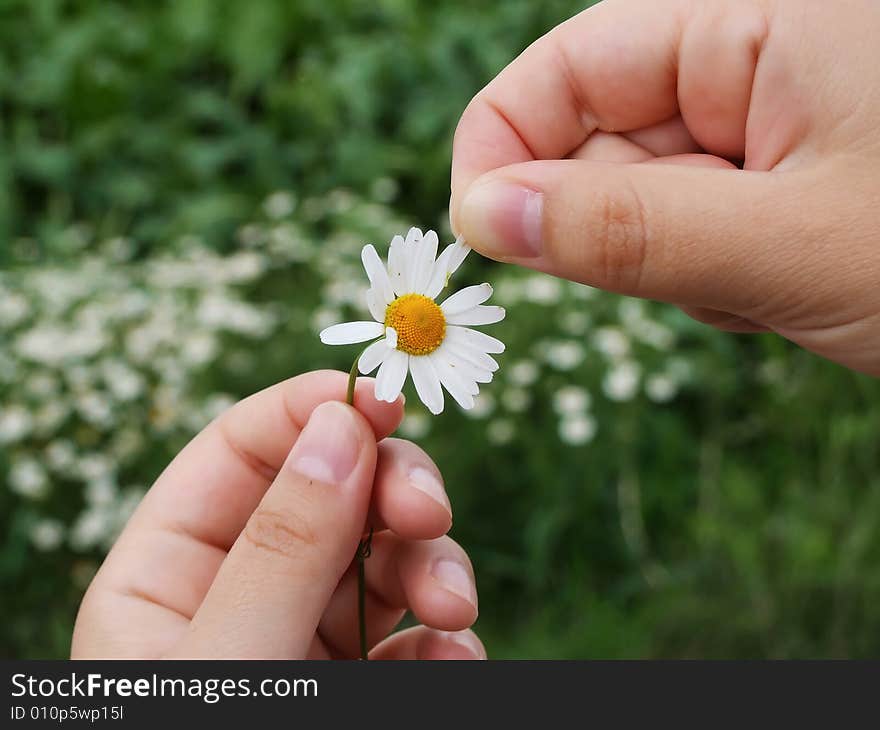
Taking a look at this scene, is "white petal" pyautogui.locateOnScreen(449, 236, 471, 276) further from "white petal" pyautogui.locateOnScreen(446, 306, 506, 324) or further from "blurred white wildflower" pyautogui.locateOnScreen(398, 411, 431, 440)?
"blurred white wildflower" pyautogui.locateOnScreen(398, 411, 431, 440)

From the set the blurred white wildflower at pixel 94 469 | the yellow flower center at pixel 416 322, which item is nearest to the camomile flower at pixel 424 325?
the yellow flower center at pixel 416 322

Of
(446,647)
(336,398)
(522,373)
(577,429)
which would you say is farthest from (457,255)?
(522,373)

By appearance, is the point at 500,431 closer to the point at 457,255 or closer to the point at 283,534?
the point at 457,255

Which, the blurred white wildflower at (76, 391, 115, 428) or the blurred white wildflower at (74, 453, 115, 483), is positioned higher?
the blurred white wildflower at (76, 391, 115, 428)

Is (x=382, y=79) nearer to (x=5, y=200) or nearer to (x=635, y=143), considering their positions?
(x=5, y=200)

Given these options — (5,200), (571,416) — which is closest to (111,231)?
(5,200)

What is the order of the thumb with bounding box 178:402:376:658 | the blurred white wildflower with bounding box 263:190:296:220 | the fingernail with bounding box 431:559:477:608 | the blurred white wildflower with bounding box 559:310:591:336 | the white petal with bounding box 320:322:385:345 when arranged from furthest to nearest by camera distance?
the blurred white wildflower with bounding box 263:190:296:220 → the blurred white wildflower with bounding box 559:310:591:336 → the fingernail with bounding box 431:559:477:608 → the white petal with bounding box 320:322:385:345 → the thumb with bounding box 178:402:376:658

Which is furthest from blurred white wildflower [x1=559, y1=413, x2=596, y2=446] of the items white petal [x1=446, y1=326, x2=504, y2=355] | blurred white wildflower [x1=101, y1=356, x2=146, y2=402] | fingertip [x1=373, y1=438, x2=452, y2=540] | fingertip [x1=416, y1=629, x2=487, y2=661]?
white petal [x1=446, y1=326, x2=504, y2=355]

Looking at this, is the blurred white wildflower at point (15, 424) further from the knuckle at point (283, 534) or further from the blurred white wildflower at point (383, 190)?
the knuckle at point (283, 534)
